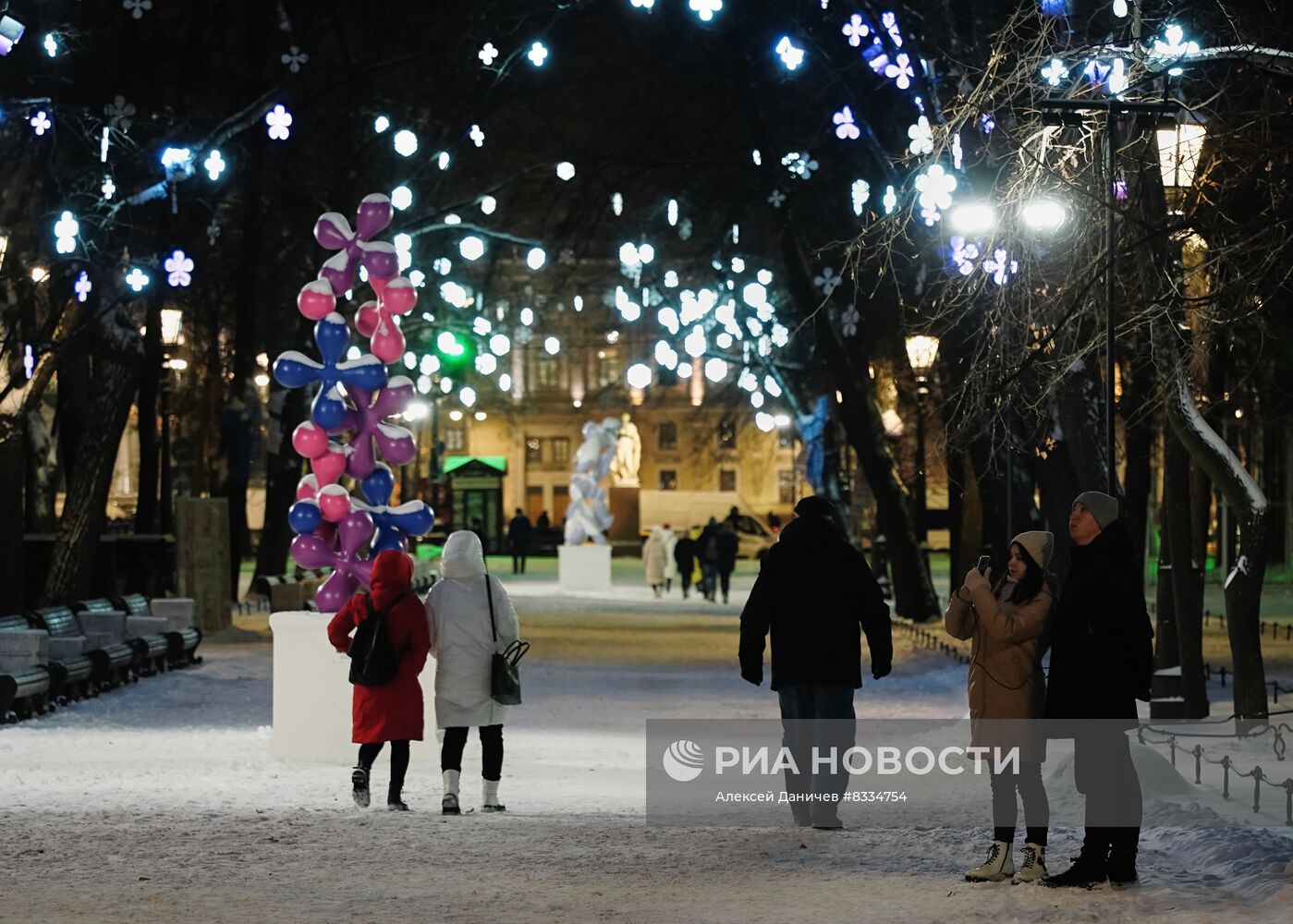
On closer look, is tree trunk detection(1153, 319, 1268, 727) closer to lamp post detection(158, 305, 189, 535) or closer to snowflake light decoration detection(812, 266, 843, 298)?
snowflake light decoration detection(812, 266, 843, 298)

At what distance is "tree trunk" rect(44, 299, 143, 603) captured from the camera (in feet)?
87.1

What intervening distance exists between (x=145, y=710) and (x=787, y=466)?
86244mm

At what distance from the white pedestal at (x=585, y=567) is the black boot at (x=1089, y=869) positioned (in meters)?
37.2

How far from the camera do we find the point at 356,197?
118ft

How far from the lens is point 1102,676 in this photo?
863cm

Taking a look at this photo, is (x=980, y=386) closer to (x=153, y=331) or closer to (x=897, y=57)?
(x=897, y=57)

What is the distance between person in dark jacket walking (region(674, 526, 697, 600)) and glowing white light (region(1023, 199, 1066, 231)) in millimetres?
30575

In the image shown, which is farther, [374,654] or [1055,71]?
[1055,71]

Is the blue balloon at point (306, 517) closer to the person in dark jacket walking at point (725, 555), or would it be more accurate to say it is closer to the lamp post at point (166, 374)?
the lamp post at point (166, 374)

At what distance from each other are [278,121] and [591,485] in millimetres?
20663

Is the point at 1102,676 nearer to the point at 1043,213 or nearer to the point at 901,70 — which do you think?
the point at 1043,213

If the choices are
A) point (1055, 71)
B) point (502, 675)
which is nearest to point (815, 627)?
point (502, 675)

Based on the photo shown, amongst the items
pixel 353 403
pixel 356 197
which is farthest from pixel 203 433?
pixel 353 403

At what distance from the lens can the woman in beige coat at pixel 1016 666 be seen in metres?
8.89
